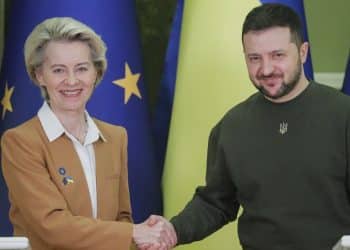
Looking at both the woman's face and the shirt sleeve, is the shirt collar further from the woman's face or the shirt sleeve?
the shirt sleeve

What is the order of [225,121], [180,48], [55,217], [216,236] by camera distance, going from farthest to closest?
[180,48]
[216,236]
[225,121]
[55,217]

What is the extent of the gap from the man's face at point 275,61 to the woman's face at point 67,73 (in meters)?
0.31

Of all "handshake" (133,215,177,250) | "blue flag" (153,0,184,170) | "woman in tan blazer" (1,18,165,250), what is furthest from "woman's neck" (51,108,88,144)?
"blue flag" (153,0,184,170)

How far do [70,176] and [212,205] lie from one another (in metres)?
0.34

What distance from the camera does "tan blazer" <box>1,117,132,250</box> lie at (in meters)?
1.33

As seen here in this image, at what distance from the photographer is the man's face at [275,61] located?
137 centimetres

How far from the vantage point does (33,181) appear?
52.6 inches

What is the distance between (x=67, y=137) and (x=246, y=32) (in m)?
0.39

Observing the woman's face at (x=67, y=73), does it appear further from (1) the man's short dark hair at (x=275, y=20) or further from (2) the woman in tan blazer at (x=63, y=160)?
(1) the man's short dark hair at (x=275, y=20)

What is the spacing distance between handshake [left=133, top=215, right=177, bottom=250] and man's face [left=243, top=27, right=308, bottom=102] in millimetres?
338

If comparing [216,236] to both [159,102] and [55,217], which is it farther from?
[55,217]

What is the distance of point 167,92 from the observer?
197 centimetres

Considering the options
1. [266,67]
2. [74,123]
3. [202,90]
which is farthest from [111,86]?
[266,67]

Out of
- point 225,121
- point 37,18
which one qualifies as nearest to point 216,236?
point 225,121
